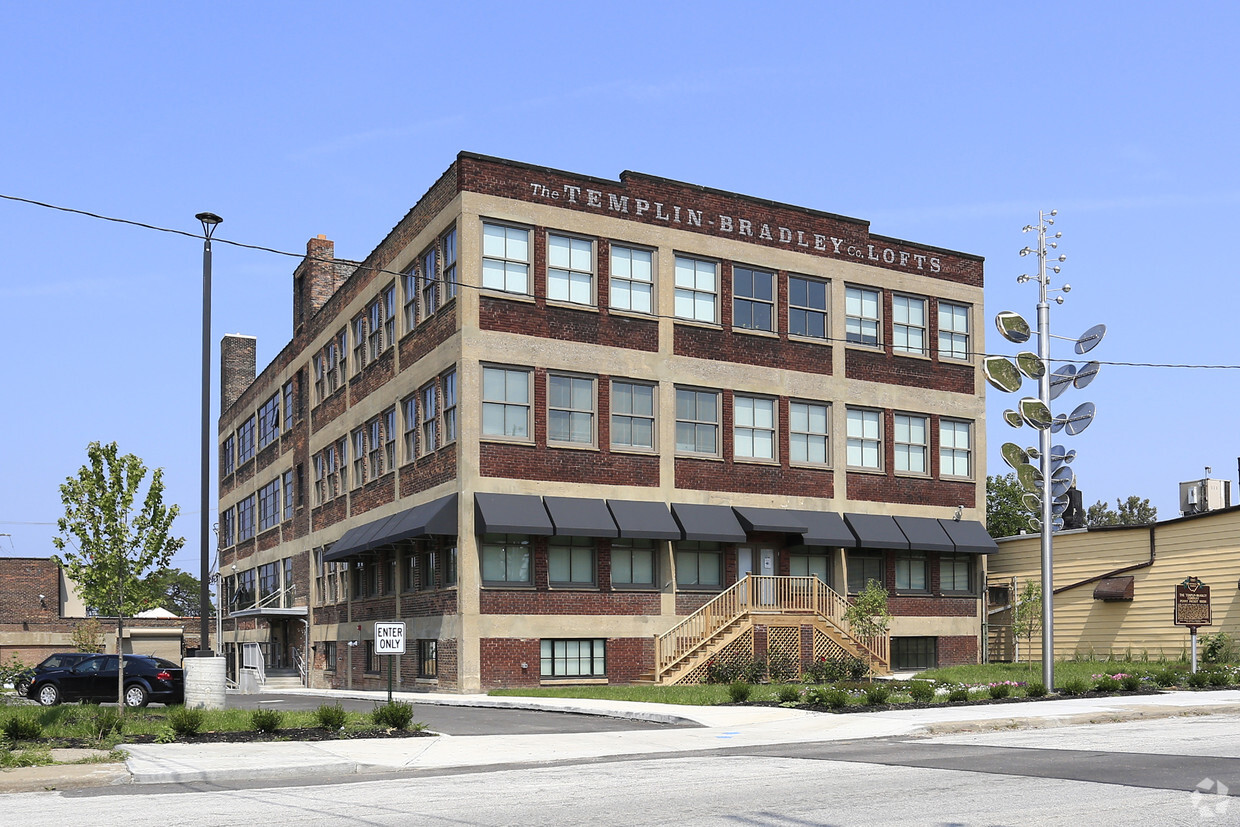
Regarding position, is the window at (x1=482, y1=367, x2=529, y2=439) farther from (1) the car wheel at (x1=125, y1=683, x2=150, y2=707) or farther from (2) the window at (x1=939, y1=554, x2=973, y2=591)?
(2) the window at (x1=939, y1=554, x2=973, y2=591)

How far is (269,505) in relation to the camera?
58406 millimetres

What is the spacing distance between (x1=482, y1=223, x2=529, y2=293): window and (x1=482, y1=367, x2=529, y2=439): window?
2.28 meters

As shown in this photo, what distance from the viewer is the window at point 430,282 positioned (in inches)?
1411

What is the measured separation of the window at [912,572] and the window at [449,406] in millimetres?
15478

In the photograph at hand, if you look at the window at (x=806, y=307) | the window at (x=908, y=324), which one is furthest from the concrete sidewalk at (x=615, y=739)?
the window at (x=908, y=324)

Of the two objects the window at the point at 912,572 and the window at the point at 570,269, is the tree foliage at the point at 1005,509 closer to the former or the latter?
the window at the point at 912,572

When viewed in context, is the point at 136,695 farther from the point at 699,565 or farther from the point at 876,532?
the point at 876,532

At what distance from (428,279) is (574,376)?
5.19 m

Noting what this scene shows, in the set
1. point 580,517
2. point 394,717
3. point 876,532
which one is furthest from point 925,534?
point 394,717

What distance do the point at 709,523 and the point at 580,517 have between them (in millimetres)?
4158

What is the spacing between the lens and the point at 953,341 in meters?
43.1

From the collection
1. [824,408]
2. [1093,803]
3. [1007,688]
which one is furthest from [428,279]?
[1093,803]

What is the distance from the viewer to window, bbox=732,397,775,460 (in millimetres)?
37844

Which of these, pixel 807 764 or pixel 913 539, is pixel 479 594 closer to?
pixel 913 539
